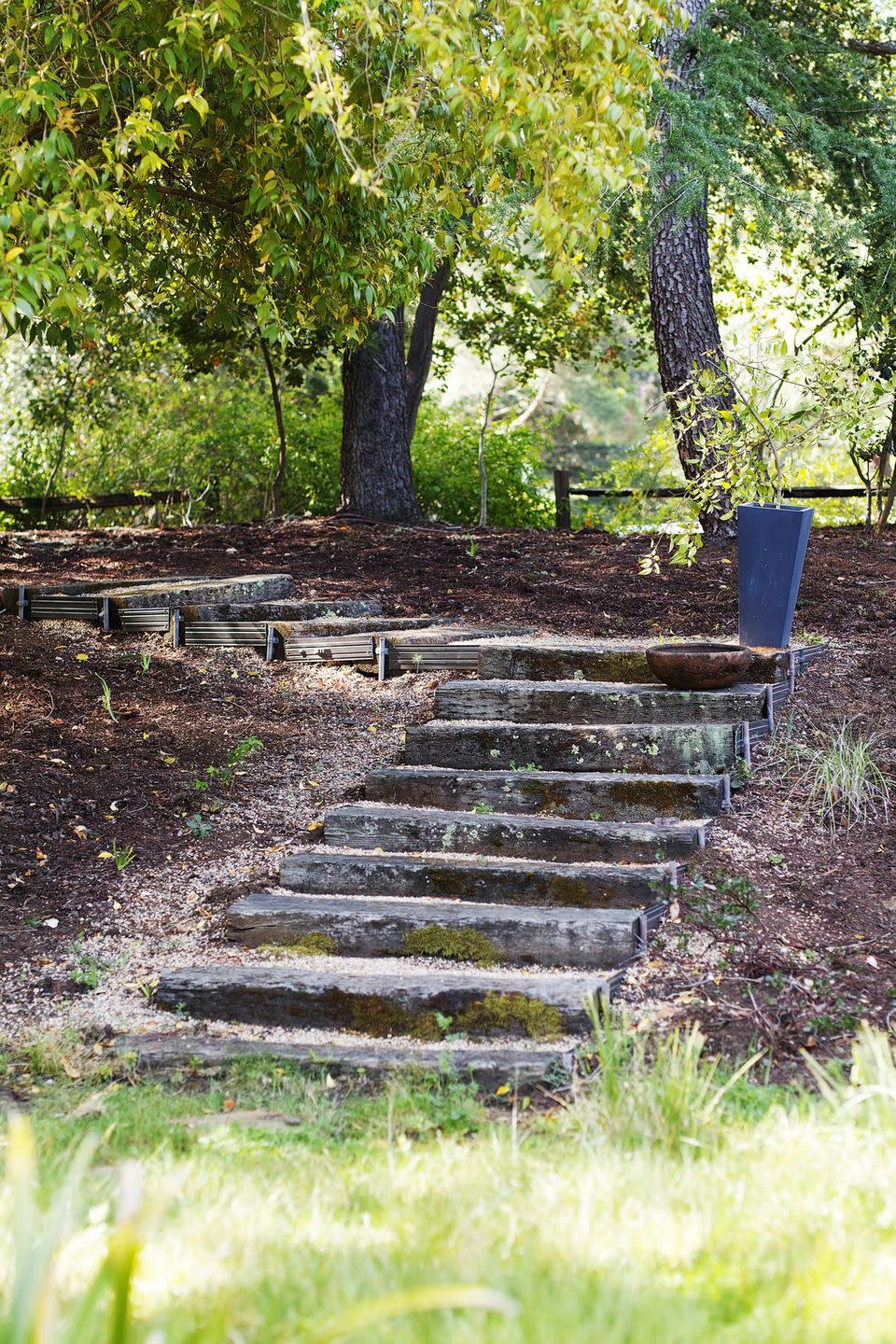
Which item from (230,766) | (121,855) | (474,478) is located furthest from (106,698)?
(474,478)

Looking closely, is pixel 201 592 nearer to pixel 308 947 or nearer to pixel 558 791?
pixel 558 791

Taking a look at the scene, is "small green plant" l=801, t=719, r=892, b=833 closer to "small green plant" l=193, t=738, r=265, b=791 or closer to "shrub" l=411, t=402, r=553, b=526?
"small green plant" l=193, t=738, r=265, b=791

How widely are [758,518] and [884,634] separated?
117cm

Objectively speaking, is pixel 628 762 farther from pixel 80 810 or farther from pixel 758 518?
pixel 80 810

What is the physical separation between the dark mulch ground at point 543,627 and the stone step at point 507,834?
7.5 inches

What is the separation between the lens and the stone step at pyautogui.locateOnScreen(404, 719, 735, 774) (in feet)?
15.5

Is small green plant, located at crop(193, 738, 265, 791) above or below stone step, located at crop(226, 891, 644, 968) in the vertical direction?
above

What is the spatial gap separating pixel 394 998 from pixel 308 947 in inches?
21.1

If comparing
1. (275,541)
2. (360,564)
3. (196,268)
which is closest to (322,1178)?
(196,268)

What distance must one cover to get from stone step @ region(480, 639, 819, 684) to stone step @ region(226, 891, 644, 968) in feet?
5.47

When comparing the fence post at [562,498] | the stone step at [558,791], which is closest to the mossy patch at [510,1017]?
the stone step at [558,791]

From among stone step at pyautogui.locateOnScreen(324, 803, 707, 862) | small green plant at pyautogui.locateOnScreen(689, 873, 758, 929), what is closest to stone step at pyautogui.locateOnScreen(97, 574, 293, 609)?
stone step at pyautogui.locateOnScreen(324, 803, 707, 862)

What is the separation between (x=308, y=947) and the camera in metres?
4.01

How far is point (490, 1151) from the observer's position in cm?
259
